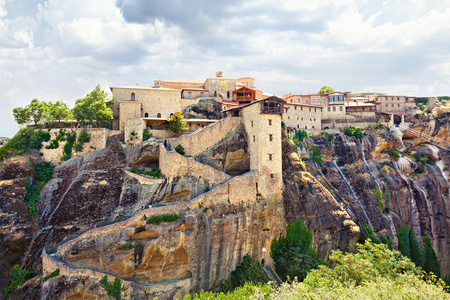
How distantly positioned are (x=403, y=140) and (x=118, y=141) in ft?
164

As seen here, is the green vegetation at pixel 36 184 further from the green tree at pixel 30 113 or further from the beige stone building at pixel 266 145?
the beige stone building at pixel 266 145

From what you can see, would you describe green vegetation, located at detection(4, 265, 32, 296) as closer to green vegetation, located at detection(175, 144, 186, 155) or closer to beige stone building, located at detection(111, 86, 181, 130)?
green vegetation, located at detection(175, 144, 186, 155)

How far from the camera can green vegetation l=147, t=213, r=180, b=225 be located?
31.1 metres

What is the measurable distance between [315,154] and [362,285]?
31613 millimetres

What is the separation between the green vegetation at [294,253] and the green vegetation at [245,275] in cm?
277

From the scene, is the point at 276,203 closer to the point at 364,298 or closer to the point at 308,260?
the point at 308,260

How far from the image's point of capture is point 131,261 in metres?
30.1

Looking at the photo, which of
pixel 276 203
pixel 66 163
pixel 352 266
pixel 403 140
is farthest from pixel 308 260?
pixel 403 140

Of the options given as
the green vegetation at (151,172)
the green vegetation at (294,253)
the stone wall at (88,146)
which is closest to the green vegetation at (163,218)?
the green vegetation at (151,172)

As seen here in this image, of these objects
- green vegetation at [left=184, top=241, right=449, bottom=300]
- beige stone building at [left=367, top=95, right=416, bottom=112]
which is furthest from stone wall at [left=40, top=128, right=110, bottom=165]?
beige stone building at [left=367, top=95, right=416, bottom=112]

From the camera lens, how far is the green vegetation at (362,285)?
56.1 feet

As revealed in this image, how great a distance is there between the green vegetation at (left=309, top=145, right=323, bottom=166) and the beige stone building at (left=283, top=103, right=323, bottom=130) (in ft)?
17.8

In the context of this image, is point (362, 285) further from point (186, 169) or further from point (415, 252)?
point (415, 252)

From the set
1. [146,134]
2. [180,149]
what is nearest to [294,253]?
[180,149]
